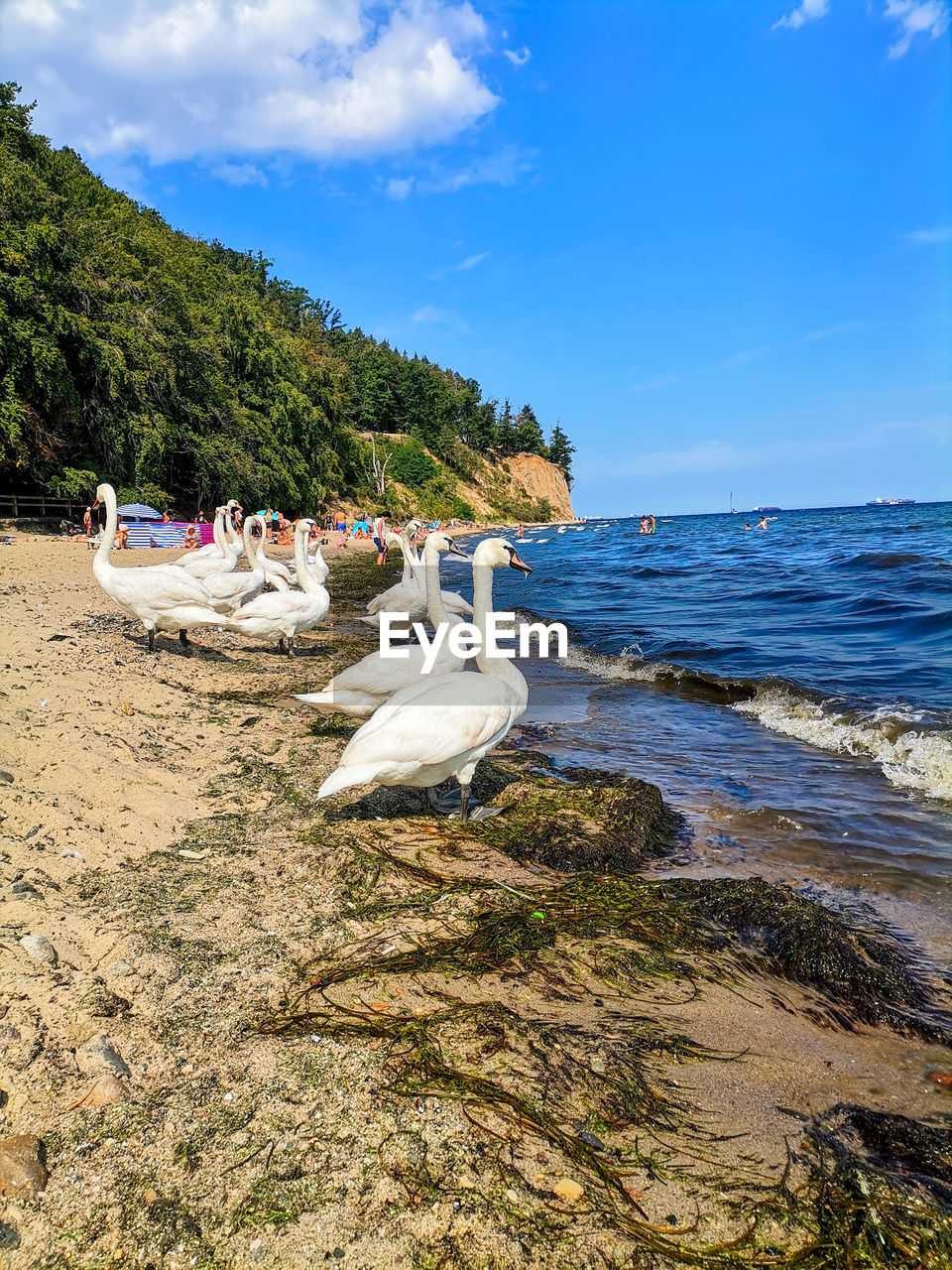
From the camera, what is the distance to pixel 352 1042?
109 inches

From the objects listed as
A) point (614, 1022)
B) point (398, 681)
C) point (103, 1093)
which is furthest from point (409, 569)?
point (103, 1093)

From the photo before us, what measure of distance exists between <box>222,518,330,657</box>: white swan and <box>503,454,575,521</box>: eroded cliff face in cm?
11591

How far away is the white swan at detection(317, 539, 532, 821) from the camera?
4555mm

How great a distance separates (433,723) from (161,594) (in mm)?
5740

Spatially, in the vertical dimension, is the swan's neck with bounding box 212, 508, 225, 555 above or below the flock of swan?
above

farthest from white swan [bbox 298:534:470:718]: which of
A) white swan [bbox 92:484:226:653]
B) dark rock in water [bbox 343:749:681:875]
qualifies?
white swan [bbox 92:484:226:653]

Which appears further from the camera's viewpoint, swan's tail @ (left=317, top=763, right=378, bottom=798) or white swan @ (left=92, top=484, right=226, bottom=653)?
white swan @ (left=92, top=484, right=226, bottom=653)

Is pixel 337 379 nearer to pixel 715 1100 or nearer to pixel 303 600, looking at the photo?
pixel 303 600

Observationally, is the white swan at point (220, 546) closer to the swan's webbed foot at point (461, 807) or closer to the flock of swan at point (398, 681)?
the flock of swan at point (398, 681)

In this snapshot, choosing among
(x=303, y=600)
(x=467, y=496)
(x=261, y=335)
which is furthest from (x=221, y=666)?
(x=467, y=496)

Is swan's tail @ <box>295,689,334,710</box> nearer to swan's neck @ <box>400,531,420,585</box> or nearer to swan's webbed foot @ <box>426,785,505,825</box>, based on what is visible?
swan's webbed foot @ <box>426,785,505,825</box>

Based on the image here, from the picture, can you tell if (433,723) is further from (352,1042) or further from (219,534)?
(219,534)

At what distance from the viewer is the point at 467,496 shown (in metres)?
101

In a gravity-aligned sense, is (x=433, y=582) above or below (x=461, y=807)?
above
